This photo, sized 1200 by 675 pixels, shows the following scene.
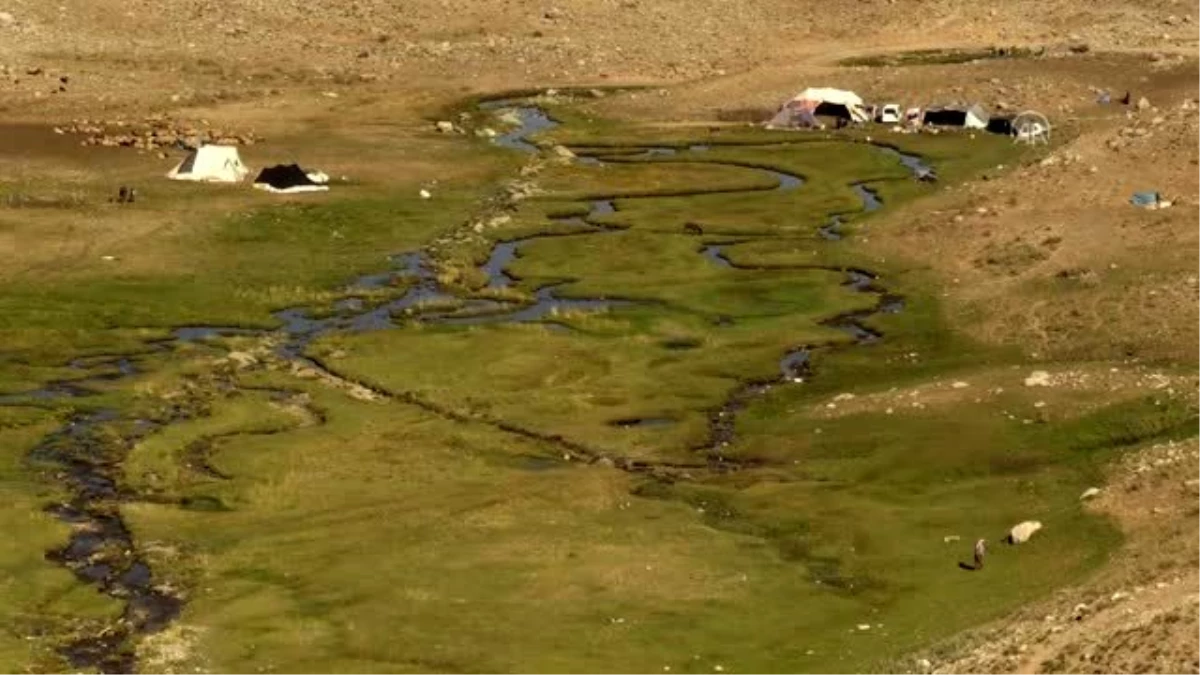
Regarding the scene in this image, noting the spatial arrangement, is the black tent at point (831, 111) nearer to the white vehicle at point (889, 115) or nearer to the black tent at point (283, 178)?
the white vehicle at point (889, 115)

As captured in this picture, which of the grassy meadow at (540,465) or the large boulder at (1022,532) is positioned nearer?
the grassy meadow at (540,465)

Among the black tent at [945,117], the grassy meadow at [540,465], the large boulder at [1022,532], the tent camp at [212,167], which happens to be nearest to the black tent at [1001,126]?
the black tent at [945,117]

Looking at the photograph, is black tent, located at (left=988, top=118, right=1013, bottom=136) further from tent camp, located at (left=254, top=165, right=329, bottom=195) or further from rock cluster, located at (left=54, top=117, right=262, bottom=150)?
rock cluster, located at (left=54, top=117, right=262, bottom=150)

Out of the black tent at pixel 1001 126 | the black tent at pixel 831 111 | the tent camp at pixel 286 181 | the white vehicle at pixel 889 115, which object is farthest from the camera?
the white vehicle at pixel 889 115

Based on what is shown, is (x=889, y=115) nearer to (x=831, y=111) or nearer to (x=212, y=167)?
(x=831, y=111)

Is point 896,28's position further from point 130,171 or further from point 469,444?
point 469,444

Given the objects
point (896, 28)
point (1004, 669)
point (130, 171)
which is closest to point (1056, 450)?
point (1004, 669)
